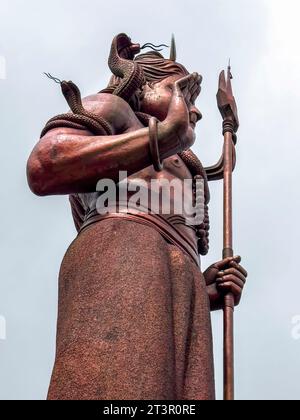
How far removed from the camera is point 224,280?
8.26 metres

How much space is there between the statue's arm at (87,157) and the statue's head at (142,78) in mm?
951

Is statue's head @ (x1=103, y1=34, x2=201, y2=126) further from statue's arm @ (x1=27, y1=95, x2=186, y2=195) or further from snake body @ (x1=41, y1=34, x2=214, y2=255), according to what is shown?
statue's arm @ (x1=27, y1=95, x2=186, y2=195)

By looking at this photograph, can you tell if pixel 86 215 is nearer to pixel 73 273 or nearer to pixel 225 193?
pixel 73 273

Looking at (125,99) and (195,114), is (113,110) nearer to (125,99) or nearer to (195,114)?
(125,99)

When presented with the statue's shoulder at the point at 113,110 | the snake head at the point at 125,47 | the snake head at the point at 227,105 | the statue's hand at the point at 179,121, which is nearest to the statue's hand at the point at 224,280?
the statue's hand at the point at 179,121

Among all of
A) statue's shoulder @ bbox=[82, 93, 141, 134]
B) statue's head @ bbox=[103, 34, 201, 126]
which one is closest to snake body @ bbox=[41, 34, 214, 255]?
statue's head @ bbox=[103, 34, 201, 126]

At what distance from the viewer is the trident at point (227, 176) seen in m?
7.74

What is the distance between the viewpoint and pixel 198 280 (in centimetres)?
771

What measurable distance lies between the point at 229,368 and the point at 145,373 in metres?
1.28

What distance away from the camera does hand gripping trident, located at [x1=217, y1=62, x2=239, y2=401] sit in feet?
25.4

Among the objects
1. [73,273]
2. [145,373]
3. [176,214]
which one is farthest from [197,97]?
[145,373]

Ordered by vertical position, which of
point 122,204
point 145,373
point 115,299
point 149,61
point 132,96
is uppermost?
point 149,61

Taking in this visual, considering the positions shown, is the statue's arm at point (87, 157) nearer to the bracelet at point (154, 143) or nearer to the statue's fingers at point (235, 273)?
the bracelet at point (154, 143)

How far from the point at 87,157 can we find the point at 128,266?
2.70 feet
